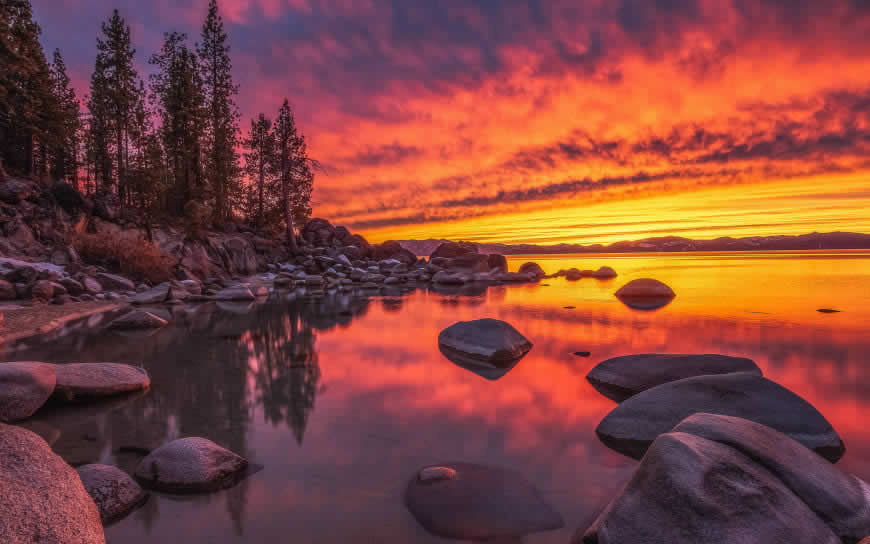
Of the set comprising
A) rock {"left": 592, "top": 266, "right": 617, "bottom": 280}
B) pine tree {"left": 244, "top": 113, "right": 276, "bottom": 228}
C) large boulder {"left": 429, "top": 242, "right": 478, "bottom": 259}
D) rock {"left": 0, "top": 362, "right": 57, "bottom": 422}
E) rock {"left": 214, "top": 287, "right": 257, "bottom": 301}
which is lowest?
rock {"left": 592, "top": 266, "right": 617, "bottom": 280}

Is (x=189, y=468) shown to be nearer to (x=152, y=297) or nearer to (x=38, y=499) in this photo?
(x=38, y=499)

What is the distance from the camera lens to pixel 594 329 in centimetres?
1038

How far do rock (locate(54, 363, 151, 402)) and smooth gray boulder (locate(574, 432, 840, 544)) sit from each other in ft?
19.5

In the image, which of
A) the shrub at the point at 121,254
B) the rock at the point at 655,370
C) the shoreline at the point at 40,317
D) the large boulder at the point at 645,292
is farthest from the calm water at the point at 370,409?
the shrub at the point at 121,254

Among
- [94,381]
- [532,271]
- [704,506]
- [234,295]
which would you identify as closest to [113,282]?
[234,295]

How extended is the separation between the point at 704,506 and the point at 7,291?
1971 cm

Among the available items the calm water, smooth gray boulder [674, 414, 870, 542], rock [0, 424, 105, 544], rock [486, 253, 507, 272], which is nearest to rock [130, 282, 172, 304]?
the calm water

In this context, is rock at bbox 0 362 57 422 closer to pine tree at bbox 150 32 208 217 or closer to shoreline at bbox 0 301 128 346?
shoreline at bbox 0 301 128 346

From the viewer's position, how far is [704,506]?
219 cm

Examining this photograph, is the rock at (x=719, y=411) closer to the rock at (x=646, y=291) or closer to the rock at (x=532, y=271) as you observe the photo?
the rock at (x=646, y=291)

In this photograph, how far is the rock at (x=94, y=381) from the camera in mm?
4980

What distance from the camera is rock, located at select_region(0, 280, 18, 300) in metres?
13.5

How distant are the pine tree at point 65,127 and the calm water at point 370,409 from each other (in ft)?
102

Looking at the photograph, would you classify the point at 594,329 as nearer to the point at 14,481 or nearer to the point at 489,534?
the point at 489,534
